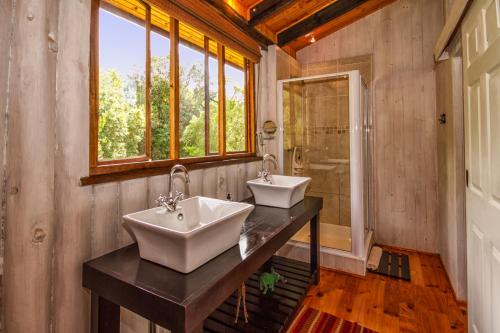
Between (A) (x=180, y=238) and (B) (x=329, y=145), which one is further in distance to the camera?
(B) (x=329, y=145)

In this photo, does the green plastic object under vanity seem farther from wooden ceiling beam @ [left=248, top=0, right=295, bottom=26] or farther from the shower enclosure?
wooden ceiling beam @ [left=248, top=0, right=295, bottom=26]

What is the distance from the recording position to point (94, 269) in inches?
42.6

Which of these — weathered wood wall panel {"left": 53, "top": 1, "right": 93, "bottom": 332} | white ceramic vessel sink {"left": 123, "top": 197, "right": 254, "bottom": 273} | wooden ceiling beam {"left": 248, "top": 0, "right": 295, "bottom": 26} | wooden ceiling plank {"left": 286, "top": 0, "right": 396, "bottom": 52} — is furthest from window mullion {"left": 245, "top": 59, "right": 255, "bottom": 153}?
weathered wood wall panel {"left": 53, "top": 1, "right": 93, "bottom": 332}

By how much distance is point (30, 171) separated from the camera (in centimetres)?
100

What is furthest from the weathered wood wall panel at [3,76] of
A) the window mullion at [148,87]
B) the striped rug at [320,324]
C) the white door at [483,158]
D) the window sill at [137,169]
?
the white door at [483,158]

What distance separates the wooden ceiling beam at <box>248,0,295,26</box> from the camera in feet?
7.83

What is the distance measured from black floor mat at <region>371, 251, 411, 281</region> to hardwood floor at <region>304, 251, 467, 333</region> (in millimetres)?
63

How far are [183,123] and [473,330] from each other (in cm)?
211

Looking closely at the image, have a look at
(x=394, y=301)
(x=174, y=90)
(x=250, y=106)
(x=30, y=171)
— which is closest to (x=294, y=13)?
(x=250, y=106)

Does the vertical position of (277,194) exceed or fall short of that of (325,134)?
it falls short

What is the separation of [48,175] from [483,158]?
1.93m

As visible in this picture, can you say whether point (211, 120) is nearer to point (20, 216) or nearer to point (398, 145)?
point (20, 216)

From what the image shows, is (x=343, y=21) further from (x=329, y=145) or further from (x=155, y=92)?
(x=155, y=92)

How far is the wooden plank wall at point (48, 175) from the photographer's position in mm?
953
